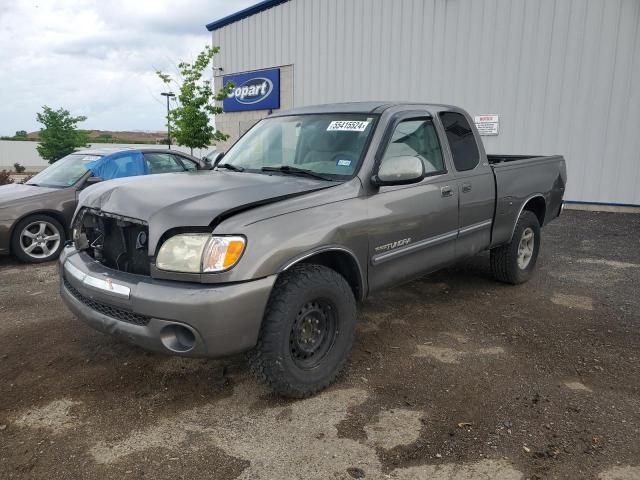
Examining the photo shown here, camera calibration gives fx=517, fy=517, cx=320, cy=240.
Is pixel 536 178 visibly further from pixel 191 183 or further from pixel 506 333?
pixel 191 183

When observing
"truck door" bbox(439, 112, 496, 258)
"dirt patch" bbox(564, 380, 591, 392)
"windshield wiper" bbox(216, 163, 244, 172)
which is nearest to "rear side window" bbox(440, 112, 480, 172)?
"truck door" bbox(439, 112, 496, 258)

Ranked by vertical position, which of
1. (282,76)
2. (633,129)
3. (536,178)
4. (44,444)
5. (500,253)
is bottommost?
(44,444)

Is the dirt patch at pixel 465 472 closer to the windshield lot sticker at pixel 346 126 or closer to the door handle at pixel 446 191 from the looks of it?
the door handle at pixel 446 191

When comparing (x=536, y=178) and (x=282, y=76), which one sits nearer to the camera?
(x=536, y=178)

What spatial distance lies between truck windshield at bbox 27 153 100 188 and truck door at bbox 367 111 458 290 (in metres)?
5.32

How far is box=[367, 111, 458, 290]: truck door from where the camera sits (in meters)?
3.69

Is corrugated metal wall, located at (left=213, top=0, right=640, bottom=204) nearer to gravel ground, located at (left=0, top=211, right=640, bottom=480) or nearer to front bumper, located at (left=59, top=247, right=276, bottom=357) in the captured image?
gravel ground, located at (left=0, top=211, right=640, bottom=480)

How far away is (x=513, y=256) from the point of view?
18.2ft

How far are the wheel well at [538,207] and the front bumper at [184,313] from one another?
156 inches

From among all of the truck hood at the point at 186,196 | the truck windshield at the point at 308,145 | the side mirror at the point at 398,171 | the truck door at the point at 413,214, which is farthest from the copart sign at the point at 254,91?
the side mirror at the point at 398,171

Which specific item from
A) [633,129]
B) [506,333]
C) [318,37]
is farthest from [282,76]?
[506,333]

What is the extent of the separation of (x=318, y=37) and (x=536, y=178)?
11.3 metres

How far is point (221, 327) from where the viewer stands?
2756 mm

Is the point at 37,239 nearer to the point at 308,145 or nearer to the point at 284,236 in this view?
the point at 308,145
